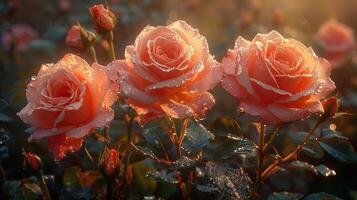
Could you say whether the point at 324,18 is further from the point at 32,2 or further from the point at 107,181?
the point at 107,181

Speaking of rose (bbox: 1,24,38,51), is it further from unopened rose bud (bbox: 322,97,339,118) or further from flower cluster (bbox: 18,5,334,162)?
unopened rose bud (bbox: 322,97,339,118)

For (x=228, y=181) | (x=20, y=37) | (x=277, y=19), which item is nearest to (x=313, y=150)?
(x=228, y=181)

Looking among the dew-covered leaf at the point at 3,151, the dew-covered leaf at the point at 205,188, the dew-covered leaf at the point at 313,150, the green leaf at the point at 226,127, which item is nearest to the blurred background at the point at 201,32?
the dew-covered leaf at the point at 3,151

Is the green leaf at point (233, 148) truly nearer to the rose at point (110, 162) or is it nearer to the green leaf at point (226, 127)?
the green leaf at point (226, 127)

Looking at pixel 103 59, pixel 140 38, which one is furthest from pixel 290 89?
pixel 103 59

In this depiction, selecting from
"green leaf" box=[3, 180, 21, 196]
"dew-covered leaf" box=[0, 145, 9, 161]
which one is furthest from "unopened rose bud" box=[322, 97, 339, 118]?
"dew-covered leaf" box=[0, 145, 9, 161]

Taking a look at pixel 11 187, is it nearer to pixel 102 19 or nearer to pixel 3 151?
pixel 3 151
